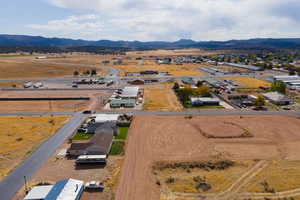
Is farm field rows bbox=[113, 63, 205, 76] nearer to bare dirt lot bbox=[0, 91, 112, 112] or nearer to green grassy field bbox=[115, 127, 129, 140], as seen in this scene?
bare dirt lot bbox=[0, 91, 112, 112]

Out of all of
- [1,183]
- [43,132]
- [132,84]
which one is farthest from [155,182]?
[132,84]

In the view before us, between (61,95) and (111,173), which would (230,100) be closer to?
(111,173)

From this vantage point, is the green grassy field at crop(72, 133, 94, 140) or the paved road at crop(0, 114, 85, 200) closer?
the paved road at crop(0, 114, 85, 200)

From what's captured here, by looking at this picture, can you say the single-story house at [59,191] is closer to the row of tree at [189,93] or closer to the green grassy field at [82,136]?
the green grassy field at [82,136]

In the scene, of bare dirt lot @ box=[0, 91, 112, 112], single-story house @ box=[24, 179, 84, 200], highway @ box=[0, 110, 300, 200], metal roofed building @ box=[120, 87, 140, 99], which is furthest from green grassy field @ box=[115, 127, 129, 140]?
metal roofed building @ box=[120, 87, 140, 99]

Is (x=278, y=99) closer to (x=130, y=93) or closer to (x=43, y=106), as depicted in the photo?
(x=130, y=93)

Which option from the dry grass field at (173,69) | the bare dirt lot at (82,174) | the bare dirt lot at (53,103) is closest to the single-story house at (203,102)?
the bare dirt lot at (53,103)
